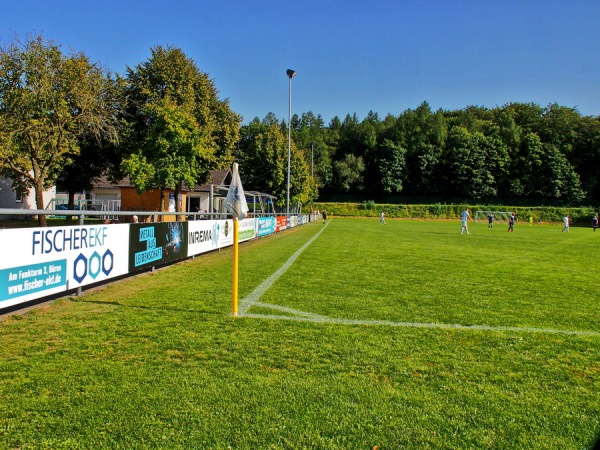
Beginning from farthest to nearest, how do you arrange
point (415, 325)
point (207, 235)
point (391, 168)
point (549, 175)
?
point (391, 168)
point (549, 175)
point (207, 235)
point (415, 325)

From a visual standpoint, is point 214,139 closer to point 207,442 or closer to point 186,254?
point 186,254

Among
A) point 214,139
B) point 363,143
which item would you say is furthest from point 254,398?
point 363,143

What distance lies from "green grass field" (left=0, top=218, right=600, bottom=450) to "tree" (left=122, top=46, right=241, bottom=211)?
20.4m

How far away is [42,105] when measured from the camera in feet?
72.1

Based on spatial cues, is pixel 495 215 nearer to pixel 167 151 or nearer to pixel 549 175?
pixel 549 175

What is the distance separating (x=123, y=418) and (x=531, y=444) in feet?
9.19

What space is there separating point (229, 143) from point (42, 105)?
14.0 m

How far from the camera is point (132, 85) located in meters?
31.3

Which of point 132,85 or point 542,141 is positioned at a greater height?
point 542,141

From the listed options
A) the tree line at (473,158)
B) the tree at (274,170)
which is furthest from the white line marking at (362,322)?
the tree line at (473,158)

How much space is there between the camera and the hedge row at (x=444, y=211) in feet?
242

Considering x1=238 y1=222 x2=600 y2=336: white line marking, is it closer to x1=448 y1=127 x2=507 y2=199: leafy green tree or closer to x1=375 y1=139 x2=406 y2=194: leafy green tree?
x1=448 y1=127 x2=507 y2=199: leafy green tree

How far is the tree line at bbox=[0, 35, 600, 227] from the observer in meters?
22.6

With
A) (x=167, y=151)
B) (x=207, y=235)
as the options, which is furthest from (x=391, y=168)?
(x=207, y=235)
